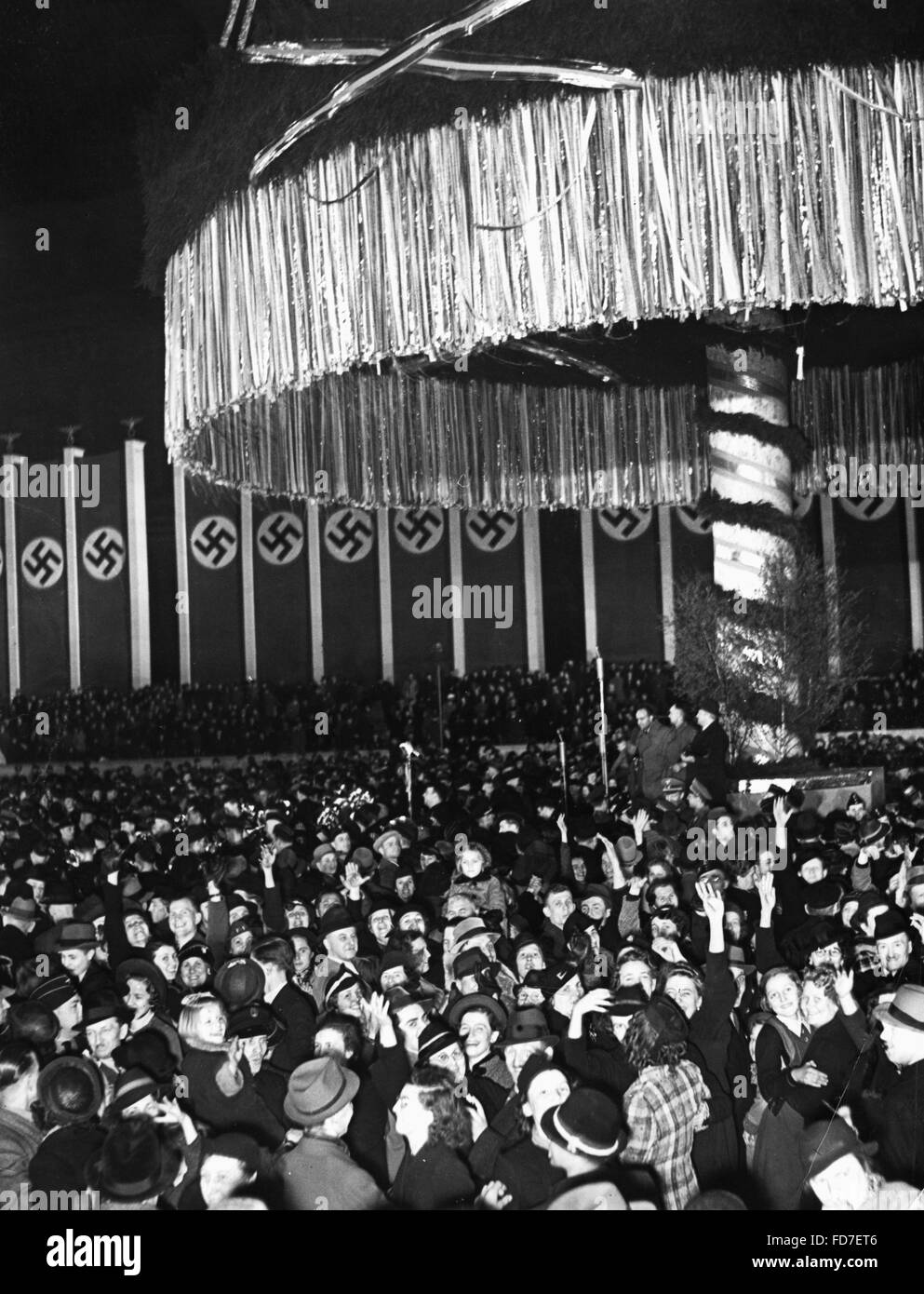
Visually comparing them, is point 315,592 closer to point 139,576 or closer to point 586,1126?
point 139,576

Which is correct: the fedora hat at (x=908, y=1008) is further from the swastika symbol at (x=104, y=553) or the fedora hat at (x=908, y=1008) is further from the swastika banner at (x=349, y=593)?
the swastika banner at (x=349, y=593)

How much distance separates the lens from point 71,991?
185 inches

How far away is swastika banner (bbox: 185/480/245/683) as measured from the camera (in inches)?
623

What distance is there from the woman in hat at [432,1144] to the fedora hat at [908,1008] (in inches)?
45.2

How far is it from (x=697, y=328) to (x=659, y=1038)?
4967 mm

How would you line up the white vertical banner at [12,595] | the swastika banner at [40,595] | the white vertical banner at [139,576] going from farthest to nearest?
the white vertical banner at [139,576]
the swastika banner at [40,595]
the white vertical banner at [12,595]

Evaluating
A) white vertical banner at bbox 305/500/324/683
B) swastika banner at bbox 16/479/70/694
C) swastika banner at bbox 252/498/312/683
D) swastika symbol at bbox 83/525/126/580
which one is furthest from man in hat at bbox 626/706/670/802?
white vertical banner at bbox 305/500/324/683

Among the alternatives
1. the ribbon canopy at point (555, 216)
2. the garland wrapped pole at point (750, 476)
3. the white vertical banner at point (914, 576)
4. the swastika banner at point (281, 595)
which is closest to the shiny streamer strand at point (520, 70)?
the ribbon canopy at point (555, 216)

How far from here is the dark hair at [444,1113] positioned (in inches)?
143

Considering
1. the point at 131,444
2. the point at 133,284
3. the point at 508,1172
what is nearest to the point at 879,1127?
the point at 508,1172

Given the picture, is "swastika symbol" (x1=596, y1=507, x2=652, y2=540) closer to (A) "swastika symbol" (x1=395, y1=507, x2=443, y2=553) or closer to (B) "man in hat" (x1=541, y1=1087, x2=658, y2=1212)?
(A) "swastika symbol" (x1=395, y1=507, x2=443, y2=553)

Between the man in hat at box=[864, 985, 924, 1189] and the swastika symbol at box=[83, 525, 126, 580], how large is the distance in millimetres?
11522

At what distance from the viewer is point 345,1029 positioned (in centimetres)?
406
